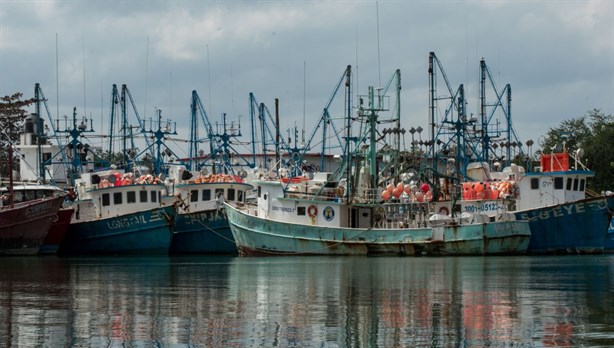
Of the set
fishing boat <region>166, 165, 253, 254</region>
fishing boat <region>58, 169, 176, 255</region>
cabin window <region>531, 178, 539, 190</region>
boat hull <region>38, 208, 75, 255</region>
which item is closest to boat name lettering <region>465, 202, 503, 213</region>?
cabin window <region>531, 178, 539, 190</region>

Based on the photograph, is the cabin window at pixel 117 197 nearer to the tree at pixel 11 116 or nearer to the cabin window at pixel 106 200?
the cabin window at pixel 106 200

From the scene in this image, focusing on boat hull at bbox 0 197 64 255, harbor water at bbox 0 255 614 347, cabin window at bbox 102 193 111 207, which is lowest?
harbor water at bbox 0 255 614 347

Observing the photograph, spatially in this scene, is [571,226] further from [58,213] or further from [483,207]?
[58,213]

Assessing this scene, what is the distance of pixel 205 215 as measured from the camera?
2532 inches

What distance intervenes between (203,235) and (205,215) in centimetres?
153

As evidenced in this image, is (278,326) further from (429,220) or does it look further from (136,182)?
(136,182)

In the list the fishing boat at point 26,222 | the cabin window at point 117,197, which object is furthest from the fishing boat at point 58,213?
the cabin window at point 117,197

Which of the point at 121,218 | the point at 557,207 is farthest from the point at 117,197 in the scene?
the point at 557,207

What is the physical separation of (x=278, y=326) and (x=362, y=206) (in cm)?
3329

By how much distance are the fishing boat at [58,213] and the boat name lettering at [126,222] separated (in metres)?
2.41

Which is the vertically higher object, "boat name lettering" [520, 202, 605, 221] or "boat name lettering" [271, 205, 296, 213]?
"boat name lettering" [271, 205, 296, 213]

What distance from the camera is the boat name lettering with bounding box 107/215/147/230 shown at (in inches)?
2436

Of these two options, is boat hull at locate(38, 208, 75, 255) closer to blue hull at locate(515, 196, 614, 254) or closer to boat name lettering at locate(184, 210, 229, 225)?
boat name lettering at locate(184, 210, 229, 225)

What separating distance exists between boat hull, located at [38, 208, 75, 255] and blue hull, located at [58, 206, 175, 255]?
3.63ft
